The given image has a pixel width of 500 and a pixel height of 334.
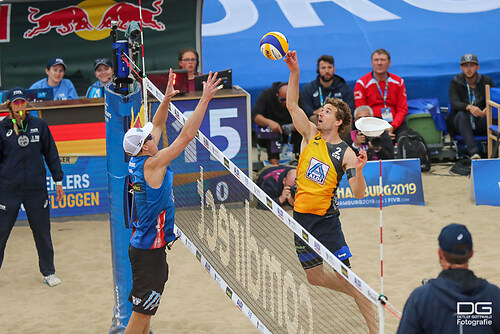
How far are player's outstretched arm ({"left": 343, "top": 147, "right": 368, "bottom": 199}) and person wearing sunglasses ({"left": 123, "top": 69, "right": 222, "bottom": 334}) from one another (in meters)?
1.20

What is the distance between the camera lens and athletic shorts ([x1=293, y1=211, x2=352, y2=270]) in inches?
242

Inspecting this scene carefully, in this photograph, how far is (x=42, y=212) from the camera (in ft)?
26.9

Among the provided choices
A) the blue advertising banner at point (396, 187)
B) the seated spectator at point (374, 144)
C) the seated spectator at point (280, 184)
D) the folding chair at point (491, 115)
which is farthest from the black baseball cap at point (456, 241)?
the folding chair at point (491, 115)

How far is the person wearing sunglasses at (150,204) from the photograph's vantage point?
5.48 m

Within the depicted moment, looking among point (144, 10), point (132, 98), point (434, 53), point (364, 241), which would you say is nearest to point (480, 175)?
point (364, 241)

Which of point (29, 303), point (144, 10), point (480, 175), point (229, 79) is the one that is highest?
point (144, 10)

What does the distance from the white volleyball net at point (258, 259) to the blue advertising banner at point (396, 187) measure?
1.41m

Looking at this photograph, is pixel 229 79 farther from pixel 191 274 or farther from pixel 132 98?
pixel 132 98

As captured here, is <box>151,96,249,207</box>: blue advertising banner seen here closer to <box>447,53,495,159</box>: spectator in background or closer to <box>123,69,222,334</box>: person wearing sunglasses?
<box>447,53,495,159</box>: spectator in background

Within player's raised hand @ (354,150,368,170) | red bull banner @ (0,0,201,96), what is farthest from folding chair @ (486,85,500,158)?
player's raised hand @ (354,150,368,170)

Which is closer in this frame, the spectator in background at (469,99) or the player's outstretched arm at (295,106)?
the player's outstretched arm at (295,106)

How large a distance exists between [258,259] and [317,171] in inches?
33.6

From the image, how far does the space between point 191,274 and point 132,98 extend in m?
2.69

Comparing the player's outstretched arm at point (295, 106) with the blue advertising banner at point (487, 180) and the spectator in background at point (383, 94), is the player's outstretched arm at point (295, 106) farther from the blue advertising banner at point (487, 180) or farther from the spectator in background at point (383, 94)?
the spectator in background at point (383, 94)
